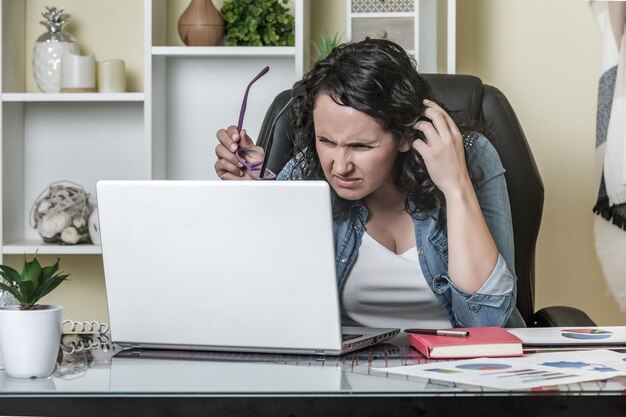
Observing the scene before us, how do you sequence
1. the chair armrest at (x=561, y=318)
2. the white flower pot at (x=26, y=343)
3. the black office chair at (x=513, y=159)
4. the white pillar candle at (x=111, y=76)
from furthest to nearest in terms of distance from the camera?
the white pillar candle at (x=111, y=76), the black office chair at (x=513, y=159), the chair armrest at (x=561, y=318), the white flower pot at (x=26, y=343)

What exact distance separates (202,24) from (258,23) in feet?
0.52

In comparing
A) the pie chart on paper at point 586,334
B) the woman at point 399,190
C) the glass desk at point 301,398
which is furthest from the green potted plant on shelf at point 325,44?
the glass desk at point 301,398

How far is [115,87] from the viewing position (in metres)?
2.65

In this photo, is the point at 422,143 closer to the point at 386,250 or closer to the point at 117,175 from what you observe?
the point at 386,250

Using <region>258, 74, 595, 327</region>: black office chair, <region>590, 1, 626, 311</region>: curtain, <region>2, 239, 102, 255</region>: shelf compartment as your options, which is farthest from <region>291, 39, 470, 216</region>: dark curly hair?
<region>590, 1, 626, 311</region>: curtain

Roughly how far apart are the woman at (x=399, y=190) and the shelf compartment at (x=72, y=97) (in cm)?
98

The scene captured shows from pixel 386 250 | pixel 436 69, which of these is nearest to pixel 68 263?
pixel 436 69

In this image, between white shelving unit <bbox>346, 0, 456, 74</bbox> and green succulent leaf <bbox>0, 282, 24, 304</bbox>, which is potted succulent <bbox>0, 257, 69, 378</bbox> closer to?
green succulent leaf <bbox>0, 282, 24, 304</bbox>

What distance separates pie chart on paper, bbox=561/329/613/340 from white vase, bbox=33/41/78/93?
5.98 ft

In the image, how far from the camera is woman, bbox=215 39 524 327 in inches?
57.3

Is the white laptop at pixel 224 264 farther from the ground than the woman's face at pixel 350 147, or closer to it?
closer to it

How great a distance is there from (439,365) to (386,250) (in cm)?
49

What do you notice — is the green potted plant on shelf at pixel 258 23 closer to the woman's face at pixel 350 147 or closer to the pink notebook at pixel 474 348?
the woman's face at pixel 350 147

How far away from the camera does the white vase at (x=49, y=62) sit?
268cm
